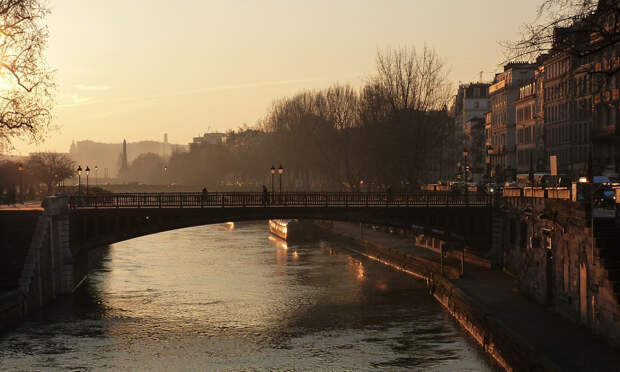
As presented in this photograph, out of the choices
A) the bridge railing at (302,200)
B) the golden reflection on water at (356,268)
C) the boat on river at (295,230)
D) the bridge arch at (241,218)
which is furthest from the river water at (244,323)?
the boat on river at (295,230)

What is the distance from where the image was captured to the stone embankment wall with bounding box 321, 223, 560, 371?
33400mm

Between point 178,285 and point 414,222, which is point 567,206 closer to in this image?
point 414,222

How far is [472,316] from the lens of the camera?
147 feet

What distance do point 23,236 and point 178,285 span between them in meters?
14.8

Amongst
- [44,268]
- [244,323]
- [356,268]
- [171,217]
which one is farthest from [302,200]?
[44,268]

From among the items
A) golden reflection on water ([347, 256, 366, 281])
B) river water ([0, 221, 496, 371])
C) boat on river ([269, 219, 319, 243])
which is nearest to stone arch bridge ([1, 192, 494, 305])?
river water ([0, 221, 496, 371])

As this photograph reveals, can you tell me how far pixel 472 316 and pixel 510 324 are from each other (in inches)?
253

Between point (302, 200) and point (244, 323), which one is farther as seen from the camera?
point (302, 200)

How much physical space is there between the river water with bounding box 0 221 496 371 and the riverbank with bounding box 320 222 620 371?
3.70 ft

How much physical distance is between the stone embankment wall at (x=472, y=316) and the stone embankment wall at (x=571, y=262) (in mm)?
3187

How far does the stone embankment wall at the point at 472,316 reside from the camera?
33400 mm

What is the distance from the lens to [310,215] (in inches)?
2549

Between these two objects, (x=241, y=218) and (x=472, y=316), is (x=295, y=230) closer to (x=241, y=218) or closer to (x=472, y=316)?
(x=241, y=218)

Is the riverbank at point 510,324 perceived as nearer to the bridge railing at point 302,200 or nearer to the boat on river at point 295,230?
the bridge railing at point 302,200
